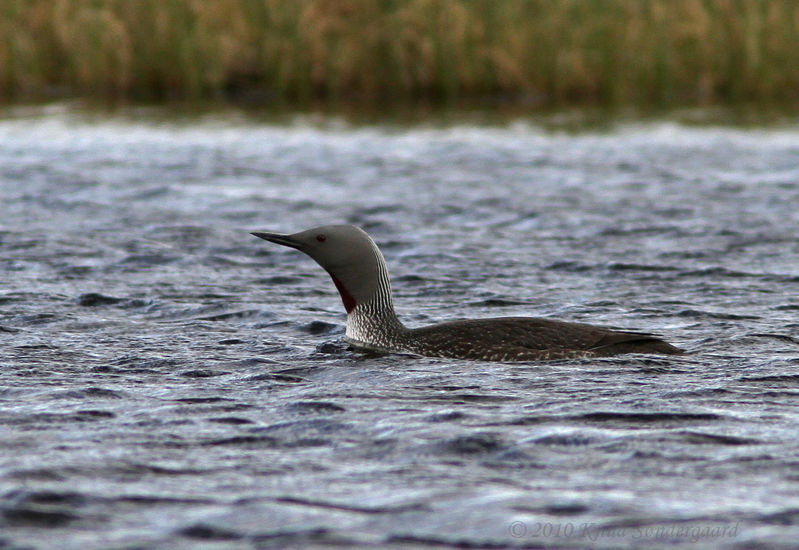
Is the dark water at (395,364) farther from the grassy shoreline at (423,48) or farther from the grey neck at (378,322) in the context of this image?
the grassy shoreline at (423,48)

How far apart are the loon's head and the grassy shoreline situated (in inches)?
522

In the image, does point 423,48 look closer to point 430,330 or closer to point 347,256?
point 347,256

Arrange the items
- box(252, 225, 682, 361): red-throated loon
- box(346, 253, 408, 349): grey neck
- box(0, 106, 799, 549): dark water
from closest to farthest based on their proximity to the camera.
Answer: box(0, 106, 799, 549): dark water → box(252, 225, 682, 361): red-throated loon → box(346, 253, 408, 349): grey neck

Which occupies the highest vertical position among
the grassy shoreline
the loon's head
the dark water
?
the grassy shoreline

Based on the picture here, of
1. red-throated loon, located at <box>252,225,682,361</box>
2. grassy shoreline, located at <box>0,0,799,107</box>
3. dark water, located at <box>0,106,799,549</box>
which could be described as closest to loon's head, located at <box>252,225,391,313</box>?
red-throated loon, located at <box>252,225,682,361</box>

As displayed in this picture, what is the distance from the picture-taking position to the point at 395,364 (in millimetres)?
7711

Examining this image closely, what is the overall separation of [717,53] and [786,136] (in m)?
3.39

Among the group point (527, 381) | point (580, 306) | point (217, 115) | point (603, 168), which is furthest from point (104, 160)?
point (527, 381)

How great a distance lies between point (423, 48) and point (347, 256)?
13.5 metres

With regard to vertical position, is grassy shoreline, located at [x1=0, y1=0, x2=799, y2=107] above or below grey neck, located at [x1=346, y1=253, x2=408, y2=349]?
above

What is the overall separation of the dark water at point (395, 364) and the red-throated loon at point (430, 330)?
5.2 inches

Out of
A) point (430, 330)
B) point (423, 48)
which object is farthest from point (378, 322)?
point (423, 48)

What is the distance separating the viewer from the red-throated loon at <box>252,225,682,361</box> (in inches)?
300

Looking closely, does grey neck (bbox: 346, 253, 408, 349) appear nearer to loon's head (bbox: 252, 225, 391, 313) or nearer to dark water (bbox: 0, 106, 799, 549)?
loon's head (bbox: 252, 225, 391, 313)
